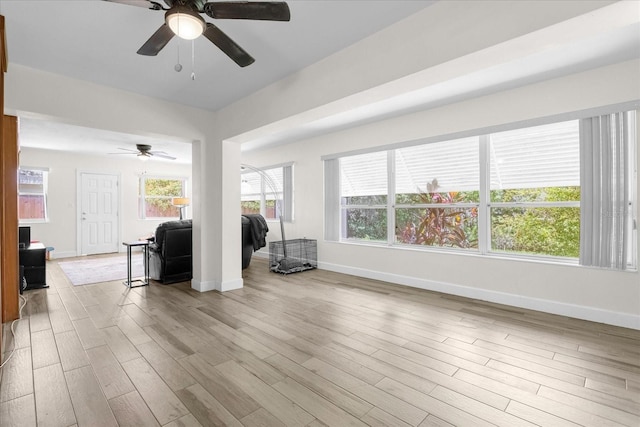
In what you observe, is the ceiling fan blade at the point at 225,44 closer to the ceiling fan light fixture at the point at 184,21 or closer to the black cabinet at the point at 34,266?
the ceiling fan light fixture at the point at 184,21

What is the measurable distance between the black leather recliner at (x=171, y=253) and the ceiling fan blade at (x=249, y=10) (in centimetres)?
359

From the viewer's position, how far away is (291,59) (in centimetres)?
281

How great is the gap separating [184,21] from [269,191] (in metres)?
5.37

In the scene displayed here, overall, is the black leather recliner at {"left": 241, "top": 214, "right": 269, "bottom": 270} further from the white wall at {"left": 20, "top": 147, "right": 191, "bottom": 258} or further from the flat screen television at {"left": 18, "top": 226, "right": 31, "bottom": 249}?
the white wall at {"left": 20, "top": 147, "right": 191, "bottom": 258}

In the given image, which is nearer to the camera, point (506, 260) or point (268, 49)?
point (268, 49)

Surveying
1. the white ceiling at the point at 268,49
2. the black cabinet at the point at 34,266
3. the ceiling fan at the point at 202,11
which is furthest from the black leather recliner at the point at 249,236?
the ceiling fan at the point at 202,11

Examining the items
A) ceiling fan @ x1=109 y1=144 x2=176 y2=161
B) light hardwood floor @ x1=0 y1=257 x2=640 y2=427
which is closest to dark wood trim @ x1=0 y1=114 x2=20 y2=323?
light hardwood floor @ x1=0 y1=257 x2=640 y2=427

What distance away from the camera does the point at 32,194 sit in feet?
22.5

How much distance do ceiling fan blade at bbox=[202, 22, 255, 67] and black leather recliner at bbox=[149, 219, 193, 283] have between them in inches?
126

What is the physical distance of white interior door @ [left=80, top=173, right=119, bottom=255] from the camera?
24.4 ft

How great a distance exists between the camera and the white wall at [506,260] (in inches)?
116

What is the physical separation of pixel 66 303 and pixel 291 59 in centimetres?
390

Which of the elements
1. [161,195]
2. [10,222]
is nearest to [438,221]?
[10,222]

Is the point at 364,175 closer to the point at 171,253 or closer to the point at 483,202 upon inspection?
the point at 483,202
